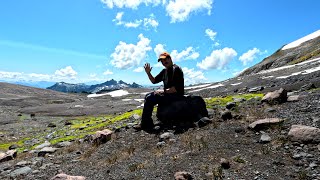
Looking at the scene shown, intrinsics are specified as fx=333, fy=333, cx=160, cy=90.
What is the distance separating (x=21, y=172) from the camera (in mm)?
15023

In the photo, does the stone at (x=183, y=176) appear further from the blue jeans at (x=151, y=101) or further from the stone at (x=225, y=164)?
the blue jeans at (x=151, y=101)

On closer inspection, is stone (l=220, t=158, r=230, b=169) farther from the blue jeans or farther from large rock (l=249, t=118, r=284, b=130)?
the blue jeans

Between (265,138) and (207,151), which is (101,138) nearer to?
(207,151)

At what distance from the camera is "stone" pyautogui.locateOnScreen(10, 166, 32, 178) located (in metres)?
14.8

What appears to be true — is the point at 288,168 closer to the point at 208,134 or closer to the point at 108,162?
the point at 208,134

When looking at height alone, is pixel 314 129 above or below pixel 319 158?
above

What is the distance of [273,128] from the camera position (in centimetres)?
1443

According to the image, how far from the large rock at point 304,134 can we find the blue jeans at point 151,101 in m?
6.99

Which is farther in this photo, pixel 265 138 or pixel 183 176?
pixel 265 138

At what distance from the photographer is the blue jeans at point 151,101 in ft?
60.3

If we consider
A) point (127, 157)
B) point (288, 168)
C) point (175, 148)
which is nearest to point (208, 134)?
point (175, 148)

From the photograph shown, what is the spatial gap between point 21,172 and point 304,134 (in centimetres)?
1218

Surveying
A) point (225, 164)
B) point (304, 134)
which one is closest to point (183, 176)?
point (225, 164)

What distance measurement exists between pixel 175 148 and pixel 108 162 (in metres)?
3.00
